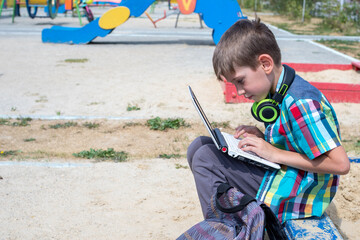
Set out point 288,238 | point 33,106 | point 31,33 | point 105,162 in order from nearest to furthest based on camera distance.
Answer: point 288,238
point 105,162
point 33,106
point 31,33

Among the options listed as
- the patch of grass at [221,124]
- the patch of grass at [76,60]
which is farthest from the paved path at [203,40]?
the patch of grass at [221,124]

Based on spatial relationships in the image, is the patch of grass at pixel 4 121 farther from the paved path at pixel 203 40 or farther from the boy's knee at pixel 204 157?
the paved path at pixel 203 40

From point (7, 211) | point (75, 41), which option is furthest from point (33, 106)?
point (75, 41)

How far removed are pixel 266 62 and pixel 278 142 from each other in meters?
0.36

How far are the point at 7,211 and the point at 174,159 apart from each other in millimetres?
1386

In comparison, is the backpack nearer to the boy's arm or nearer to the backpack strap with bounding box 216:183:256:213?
the backpack strap with bounding box 216:183:256:213

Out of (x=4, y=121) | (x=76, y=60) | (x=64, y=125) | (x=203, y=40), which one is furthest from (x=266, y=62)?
(x=203, y=40)

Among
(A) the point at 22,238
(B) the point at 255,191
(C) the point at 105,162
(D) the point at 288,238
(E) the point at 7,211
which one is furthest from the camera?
(C) the point at 105,162

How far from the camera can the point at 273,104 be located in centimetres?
194

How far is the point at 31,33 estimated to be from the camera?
1362cm

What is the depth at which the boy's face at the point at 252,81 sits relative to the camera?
194 centimetres

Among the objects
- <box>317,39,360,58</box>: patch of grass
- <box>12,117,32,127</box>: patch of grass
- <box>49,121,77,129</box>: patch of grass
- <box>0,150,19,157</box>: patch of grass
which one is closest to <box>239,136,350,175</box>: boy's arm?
<box>0,150,19,157</box>: patch of grass

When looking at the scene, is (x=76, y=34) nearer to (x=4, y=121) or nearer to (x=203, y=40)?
(x=203, y=40)

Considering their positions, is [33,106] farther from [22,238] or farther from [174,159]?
[22,238]
